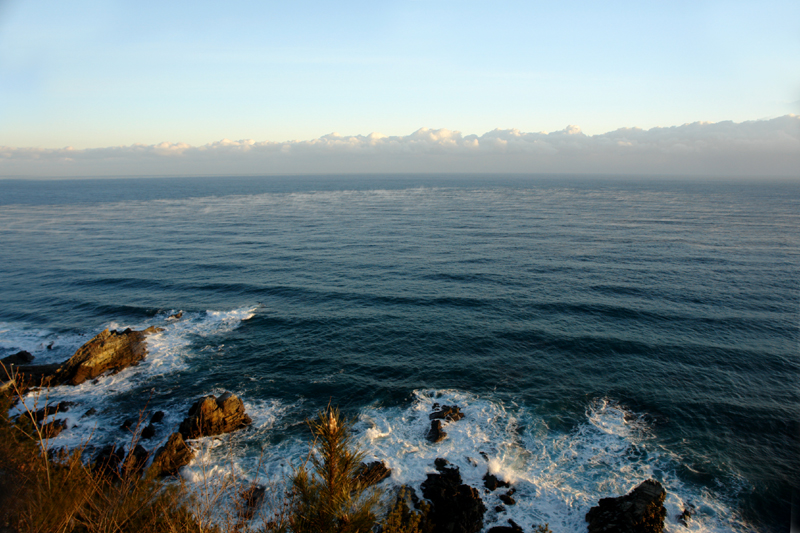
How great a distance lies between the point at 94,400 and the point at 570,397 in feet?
126

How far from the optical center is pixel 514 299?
50.7 m

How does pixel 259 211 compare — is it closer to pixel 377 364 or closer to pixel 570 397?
pixel 377 364

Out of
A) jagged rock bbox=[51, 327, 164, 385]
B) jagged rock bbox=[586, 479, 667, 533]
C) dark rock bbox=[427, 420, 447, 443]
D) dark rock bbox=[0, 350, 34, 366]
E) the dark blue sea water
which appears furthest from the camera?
dark rock bbox=[0, 350, 34, 366]

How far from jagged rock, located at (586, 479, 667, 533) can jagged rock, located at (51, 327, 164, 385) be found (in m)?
39.4

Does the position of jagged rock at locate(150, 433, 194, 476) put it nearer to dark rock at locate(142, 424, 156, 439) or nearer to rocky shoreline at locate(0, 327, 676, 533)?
rocky shoreline at locate(0, 327, 676, 533)

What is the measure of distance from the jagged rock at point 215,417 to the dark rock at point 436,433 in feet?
44.0

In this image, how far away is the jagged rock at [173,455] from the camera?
24.7 m

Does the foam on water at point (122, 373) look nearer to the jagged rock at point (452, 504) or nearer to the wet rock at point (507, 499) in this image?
the jagged rock at point (452, 504)

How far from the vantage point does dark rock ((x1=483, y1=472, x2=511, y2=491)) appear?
2395cm

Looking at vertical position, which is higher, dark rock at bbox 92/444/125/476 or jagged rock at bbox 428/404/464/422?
dark rock at bbox 92/444/125/476

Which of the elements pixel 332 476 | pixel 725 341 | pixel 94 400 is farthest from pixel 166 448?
pixel 725 341

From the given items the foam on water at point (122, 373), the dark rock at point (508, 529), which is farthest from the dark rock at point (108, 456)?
the dark rock at point (508, 529)

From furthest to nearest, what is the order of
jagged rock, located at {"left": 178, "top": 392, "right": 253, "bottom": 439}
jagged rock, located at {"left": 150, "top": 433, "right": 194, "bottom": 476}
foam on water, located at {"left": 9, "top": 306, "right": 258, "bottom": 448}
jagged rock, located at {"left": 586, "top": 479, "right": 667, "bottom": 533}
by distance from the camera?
foam on water, located at {"left": 9, "top": 306, "right": 258, "bottom": 448}, jagged rock, located at {"left": 178, "top": 392, "right": 253, "bottom": 439}, jagged rock, located at {"left": 150, "top": 433, "right": 194, "bottom": 476}, jagged rock, located at {"left": 586, "top": 479, "right": 667, "bottom": 533}

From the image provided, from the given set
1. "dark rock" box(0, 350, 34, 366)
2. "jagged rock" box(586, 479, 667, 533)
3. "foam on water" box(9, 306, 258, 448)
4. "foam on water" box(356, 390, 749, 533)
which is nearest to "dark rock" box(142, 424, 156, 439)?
"foam on water" box(9, 306, 258, 448)
